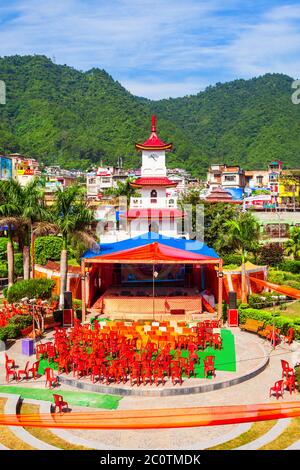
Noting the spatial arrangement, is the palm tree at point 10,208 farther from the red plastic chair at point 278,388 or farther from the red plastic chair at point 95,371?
the red plastic chair at point 278,388

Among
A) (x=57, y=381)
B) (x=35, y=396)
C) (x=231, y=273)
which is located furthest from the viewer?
(x=231, y=273)

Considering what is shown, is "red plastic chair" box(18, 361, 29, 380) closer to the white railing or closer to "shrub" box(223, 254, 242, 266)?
the white railing

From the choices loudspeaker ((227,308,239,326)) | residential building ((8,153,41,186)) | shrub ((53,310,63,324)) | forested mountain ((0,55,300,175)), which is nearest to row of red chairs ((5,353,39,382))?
shrub ((53,310,63,324))

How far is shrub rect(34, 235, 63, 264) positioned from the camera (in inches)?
1638

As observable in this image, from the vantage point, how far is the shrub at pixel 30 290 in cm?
2831

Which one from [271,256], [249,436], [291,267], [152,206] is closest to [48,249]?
[152,206]

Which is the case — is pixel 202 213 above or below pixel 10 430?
above

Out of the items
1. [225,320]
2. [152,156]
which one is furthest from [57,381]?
[152,156]

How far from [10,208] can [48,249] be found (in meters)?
→ 11.0

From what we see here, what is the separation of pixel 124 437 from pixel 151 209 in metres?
24.2

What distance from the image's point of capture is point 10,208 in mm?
30984

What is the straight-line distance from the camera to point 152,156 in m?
38.9
